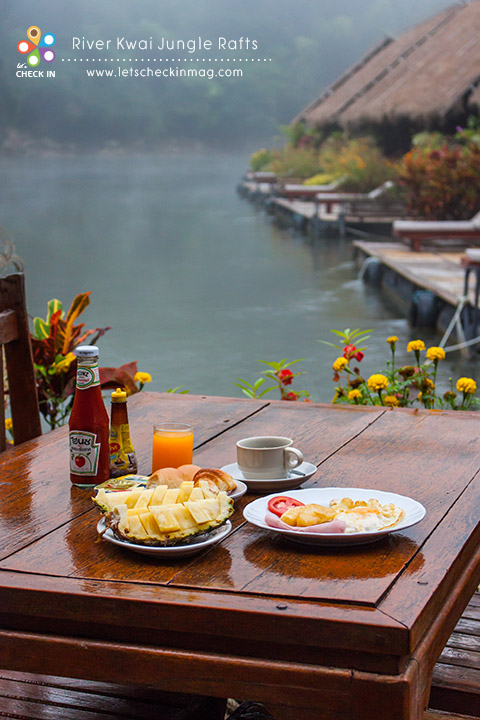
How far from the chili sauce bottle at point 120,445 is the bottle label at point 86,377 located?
5cm

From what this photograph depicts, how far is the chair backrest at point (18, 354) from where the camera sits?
1.89 m

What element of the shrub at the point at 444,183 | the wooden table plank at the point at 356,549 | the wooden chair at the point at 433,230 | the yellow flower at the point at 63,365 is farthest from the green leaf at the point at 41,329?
the shrub at the point at 444,183

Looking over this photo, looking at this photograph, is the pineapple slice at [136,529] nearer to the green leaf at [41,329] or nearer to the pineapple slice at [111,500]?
the pineapple slice at [111,500]

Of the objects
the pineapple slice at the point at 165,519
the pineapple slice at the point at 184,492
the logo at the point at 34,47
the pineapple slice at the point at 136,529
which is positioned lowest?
the pineapple slice at the point at 136,529

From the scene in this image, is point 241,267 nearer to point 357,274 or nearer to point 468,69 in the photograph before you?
point 357,274

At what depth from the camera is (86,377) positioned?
4.14ft

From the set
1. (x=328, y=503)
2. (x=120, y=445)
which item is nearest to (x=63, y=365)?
(x=120, y=445)

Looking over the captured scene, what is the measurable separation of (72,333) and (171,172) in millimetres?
65406

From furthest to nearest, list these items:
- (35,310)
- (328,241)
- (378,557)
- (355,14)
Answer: (355,14), (328,241), (35,310), (378,557)

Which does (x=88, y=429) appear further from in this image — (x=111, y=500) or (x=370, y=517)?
(x=370, y=517)

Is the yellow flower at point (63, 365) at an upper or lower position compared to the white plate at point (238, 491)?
lower

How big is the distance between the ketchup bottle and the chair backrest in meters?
0.60

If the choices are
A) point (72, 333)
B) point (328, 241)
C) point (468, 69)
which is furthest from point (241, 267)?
point (72, 333)

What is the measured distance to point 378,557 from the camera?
1.02 metres
